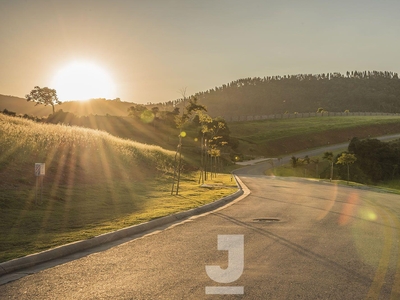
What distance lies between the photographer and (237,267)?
25.3 feet

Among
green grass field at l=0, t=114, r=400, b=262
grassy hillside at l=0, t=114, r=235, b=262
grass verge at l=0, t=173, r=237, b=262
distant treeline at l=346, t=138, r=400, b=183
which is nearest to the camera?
grass verge at l=0, t=173, r=237, b=262

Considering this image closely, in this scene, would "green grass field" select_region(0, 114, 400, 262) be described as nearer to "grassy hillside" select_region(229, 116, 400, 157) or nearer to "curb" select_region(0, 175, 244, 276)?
"curb" select_region(0, 175, 244, 276)

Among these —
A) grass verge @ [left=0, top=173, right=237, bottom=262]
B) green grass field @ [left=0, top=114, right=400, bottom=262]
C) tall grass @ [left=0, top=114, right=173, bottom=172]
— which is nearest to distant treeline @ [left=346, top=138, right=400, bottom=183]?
green grass field @ [left=0, top=114, right=400, bottom=262]

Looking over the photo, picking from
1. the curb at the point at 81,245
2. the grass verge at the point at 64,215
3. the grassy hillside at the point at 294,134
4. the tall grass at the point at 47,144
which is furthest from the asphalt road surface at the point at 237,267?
the grassy hillside at the point at 294,134

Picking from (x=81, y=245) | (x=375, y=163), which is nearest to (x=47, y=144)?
(x=81, y=245)

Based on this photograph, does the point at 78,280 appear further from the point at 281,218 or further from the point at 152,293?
the point at 281,218

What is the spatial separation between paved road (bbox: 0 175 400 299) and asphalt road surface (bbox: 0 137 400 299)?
0.01 meters

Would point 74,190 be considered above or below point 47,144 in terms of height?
below

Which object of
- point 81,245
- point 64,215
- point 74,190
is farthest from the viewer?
point 74,190

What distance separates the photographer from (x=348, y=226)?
13.0 metres

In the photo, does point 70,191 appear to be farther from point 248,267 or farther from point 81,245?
point 248,267

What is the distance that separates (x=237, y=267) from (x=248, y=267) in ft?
0.59

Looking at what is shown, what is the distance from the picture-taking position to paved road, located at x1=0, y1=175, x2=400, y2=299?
6340 millimetres

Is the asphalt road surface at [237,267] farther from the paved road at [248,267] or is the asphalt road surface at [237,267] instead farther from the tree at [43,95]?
the tree at [43,95]
